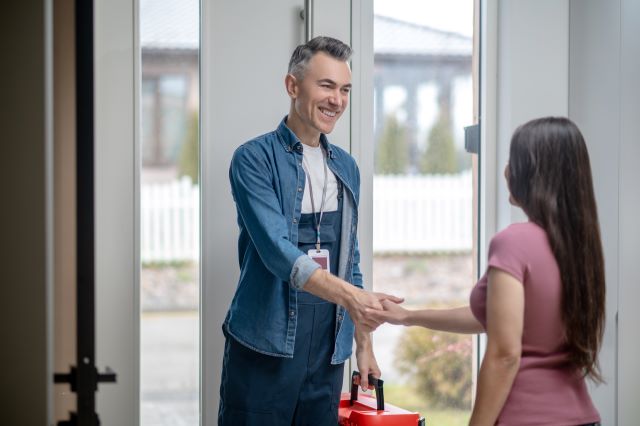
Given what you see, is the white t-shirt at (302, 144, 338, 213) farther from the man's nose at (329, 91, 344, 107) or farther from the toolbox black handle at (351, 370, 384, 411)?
the toolbox black handle at (351, 370, 384, 411)

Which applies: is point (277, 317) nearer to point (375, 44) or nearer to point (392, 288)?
point (392, 288)

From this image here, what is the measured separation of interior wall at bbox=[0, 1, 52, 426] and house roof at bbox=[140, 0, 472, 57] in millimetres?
1410

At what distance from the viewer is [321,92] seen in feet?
8.26

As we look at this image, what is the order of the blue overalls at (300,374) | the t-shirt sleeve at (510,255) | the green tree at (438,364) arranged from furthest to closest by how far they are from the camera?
1. the green tree at (438,364)
2. the blue overalls at (300,374)
3. the t-shirt sleeve at (510,255)

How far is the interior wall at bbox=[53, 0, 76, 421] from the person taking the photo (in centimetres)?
153

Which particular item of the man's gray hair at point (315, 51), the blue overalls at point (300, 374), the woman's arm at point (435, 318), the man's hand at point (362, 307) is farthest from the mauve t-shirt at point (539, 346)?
the man's gray hair at point (315, 51)

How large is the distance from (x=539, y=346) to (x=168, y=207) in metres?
1.53

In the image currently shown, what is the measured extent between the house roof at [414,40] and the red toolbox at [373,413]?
135 cm

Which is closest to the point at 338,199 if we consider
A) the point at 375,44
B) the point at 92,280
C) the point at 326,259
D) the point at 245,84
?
the point at 326,259

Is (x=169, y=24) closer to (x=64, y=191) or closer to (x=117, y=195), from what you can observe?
(x=117, y=195)

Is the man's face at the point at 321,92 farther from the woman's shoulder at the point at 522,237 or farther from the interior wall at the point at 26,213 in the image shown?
the interior wall at the point at 26,213

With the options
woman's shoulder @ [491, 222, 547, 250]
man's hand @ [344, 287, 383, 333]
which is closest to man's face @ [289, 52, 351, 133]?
man's hand @ [344, 287, 383, 333]

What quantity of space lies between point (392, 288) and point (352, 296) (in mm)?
959

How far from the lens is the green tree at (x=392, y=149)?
3.27 meters
